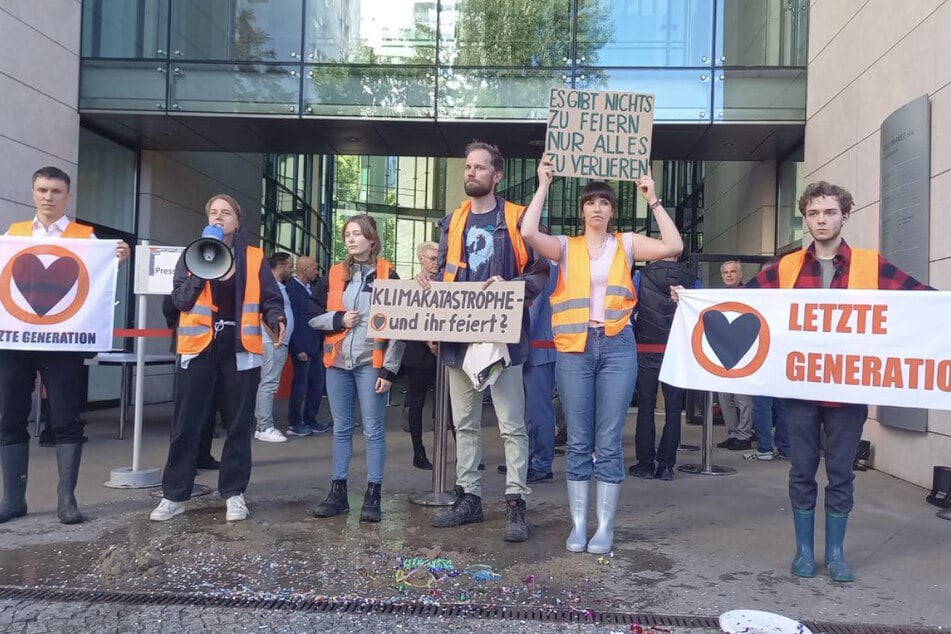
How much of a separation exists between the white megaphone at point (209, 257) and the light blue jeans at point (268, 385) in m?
3.88

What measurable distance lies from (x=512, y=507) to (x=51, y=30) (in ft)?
28.5

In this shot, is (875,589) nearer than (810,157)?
Yes

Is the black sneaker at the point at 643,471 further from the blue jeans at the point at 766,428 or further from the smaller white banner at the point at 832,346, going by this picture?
the smaller white banner at the point at 832,346

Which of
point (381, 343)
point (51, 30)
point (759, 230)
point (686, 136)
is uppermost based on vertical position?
point (51, 30)

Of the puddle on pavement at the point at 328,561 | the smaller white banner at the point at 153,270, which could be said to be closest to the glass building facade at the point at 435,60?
the smaller white banner at the point at 153,270

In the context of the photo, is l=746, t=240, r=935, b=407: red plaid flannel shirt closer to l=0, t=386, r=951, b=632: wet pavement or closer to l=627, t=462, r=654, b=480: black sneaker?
l=0, t=386, r=951, b=632: wet pavement

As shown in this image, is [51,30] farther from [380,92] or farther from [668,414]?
[668,414]

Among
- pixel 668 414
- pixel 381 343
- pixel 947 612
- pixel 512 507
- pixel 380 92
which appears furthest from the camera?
pixel 380 92

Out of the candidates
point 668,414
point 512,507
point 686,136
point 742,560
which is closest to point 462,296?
point 512,507

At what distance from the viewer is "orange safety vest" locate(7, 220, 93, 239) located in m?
5.07

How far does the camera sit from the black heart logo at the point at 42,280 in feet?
16.3

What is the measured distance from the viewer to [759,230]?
1188 centimetres

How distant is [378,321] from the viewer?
4.83 meters

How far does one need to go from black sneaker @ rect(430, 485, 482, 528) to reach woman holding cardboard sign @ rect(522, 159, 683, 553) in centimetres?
75
